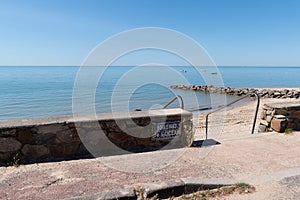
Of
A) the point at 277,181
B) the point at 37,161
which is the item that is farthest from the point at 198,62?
the point at 37,161

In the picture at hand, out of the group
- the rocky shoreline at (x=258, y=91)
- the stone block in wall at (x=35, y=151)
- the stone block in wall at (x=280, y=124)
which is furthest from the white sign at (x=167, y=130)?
the rocky shoreline at (x=258, y=91)

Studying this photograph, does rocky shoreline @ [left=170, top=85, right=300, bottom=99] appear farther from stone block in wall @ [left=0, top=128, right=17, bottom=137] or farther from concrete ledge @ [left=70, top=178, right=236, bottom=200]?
stone block in wall @ [left=0, top=128, right=17, bottom=137]

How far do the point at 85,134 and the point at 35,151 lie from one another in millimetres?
837

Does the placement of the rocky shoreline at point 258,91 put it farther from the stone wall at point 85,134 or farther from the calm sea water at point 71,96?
the stone wall at point 85,134

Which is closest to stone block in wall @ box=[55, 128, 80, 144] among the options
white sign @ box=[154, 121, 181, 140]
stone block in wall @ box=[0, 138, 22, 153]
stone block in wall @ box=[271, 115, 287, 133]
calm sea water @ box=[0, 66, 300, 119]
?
stone block in wall @ box=[0, 138, 22, 153]

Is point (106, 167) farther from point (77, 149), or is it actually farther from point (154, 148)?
point (154, 148)

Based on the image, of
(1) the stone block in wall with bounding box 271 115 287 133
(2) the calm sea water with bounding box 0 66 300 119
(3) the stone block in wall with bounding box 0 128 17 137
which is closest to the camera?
(3) the stone block in wall with bounding box 0 128 17 137

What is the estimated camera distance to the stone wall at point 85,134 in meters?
3.67

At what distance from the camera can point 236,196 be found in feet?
8.93

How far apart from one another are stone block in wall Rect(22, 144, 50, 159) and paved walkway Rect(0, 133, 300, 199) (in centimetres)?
24

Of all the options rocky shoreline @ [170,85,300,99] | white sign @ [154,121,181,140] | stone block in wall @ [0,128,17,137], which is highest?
stone block in wall @ [0,128,17,137]

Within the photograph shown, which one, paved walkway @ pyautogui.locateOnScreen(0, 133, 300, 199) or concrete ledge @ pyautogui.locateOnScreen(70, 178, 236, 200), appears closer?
concrete ledge @ pyautogui.locateOnScreen(70, 178, 236, 200)

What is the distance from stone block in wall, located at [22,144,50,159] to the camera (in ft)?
12.3

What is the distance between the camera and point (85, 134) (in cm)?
397
